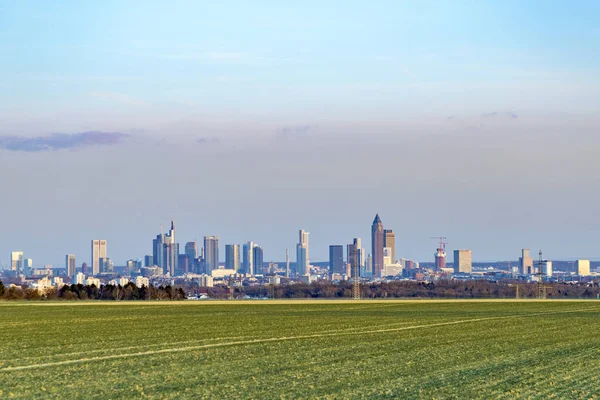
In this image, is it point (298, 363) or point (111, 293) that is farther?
point (111, 293)

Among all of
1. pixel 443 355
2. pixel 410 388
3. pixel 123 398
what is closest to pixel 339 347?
pixel 443 355

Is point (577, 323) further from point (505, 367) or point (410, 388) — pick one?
point (410, 388)

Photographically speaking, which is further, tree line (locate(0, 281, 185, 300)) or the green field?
tree line (locate(0, 281, 185, 300))

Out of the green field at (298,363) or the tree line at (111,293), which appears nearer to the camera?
the green field at (298,363)

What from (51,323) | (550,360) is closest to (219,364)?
(550,360)

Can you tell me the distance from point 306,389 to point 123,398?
4660 mm

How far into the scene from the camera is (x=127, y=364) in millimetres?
33062

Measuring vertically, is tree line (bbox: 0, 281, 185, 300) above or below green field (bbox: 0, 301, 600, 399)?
below

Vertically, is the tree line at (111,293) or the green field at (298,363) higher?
the green field at (298,363)

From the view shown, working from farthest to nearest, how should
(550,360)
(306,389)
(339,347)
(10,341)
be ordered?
1. (10,341)
2. (339,347)
3. (550,360)
4. (306,389)

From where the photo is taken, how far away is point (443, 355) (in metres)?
36.8

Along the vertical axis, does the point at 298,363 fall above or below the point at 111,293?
above

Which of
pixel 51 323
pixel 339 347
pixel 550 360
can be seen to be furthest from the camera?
pixel 51 323

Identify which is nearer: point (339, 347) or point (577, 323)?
point (339, 347)
